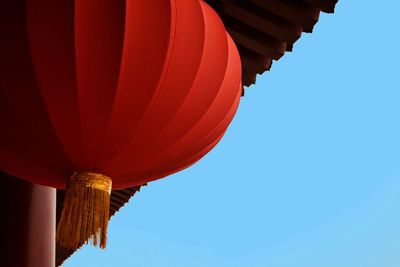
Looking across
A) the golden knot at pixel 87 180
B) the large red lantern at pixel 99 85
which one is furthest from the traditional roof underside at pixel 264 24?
the golden knot at pixel 87 180

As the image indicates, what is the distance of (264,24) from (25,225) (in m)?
1.29

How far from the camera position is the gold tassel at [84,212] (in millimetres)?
1369

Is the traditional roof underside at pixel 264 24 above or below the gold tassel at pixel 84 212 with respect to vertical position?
above

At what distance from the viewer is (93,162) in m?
1.40

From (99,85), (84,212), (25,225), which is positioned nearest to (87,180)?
(84,212)

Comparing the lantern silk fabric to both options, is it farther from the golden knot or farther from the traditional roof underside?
the traditional roof underside

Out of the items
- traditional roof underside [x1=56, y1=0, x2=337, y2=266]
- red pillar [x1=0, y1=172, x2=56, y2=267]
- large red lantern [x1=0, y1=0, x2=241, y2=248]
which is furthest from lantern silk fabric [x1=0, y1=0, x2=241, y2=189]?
red pillar [x1=0, y1=172, x2=56, y2=267]

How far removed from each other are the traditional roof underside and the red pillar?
1.07 m

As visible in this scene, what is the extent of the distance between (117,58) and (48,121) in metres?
0.21

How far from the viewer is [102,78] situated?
126cm

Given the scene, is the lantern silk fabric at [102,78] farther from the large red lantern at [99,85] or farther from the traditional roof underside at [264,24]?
the traditional roof underside at [264,24]

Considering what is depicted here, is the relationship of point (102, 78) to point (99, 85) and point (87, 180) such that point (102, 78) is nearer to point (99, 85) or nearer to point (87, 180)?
point (99, 85)

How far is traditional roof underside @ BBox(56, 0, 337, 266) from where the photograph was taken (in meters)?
1.85

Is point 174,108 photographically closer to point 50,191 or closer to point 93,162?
point 93,162
